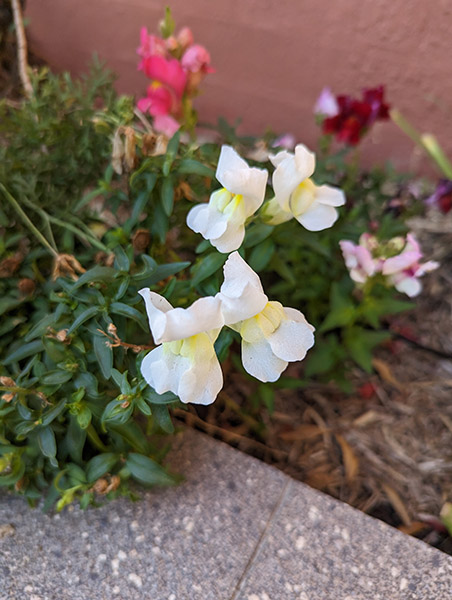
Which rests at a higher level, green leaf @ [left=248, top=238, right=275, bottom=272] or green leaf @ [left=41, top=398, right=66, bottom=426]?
green leaf @ [left=248, top=238, right=275, bottom=272]

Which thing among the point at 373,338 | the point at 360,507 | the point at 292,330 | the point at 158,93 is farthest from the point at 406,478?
the point at 158,93

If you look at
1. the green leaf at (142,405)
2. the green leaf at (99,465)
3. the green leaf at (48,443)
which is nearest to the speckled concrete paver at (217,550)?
the green leaf at (99,465)

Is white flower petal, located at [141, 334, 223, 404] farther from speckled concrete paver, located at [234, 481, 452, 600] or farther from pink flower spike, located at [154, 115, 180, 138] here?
pink flower spike, located at [154, 115, 180, 138]

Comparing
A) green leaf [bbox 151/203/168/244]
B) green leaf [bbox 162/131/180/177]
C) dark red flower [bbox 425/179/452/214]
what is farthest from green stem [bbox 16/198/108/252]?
dark red flower [bbox 425/179/452/214]

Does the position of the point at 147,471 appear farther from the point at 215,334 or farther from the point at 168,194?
the point at 168,194

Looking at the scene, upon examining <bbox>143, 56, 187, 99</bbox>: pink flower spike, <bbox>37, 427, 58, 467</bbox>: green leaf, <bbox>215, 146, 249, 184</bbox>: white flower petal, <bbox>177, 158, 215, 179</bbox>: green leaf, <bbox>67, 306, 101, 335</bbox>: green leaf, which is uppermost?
<bbox>215, 146, 249, 184</bbox>: white flower petal

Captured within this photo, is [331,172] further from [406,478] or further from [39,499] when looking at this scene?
[39,499]

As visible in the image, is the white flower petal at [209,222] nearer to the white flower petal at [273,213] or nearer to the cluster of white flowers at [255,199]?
the cluster of white flowers at [255,199]
